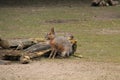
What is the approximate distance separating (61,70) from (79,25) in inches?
278

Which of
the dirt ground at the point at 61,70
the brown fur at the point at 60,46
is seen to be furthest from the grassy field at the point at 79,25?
the dirt ground at the point at 61,70

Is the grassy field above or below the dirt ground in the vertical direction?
below

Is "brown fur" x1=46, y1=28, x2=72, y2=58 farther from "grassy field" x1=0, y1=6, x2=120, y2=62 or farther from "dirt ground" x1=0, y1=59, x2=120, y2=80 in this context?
"grassy field" x1=0, y1=6, x2=120, y2=62

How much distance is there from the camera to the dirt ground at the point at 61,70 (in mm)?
7523

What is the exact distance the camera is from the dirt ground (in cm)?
752

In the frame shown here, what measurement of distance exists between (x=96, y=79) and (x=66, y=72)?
705 millimetres

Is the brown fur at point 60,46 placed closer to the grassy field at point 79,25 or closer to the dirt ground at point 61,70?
the dirt ground at point 61,70

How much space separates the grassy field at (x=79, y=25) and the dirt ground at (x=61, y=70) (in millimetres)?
681

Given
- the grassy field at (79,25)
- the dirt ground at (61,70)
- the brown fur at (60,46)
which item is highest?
the brown fur at (60,46)

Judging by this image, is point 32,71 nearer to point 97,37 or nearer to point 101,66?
point 101,66

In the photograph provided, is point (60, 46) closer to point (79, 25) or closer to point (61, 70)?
point (61, 70)

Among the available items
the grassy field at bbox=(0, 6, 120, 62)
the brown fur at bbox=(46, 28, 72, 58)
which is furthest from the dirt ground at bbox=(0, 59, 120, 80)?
the grassy field at bbox=(0, 6, 120, 62)

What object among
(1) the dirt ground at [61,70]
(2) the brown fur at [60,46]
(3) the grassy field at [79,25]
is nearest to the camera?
(1) the dirt ground at [61,70]

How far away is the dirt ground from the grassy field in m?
0.68
